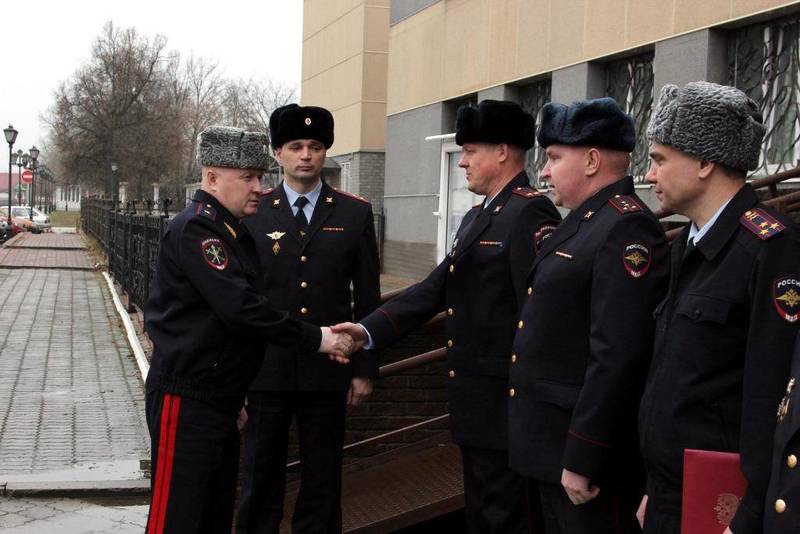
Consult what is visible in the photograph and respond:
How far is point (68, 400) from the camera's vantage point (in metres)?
9.29

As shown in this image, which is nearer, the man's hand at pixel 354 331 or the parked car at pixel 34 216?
the man's hand at pixel 354 331

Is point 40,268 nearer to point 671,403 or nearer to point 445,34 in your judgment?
point 445,34

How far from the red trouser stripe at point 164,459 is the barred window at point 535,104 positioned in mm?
10082

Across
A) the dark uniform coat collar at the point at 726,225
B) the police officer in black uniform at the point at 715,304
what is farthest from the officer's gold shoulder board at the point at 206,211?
the dark uniform coat collar at the point at 726,225

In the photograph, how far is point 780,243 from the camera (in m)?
2.58

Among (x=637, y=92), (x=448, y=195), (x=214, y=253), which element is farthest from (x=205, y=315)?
(x=448, y=195)

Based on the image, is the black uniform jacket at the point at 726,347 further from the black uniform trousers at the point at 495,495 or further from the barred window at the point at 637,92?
the barred window at the point at 637,92

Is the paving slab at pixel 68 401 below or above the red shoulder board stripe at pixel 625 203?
below

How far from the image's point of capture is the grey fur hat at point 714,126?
9.19ft

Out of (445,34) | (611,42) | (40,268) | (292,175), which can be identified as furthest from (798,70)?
(40,268)

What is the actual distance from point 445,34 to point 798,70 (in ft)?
27.9

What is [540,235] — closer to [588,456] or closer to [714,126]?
[588,456]

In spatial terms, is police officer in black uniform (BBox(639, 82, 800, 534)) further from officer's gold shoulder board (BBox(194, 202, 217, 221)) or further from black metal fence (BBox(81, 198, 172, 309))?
black metal fence (BBox(81, 198, 172, 309))

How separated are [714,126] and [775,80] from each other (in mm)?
7142
